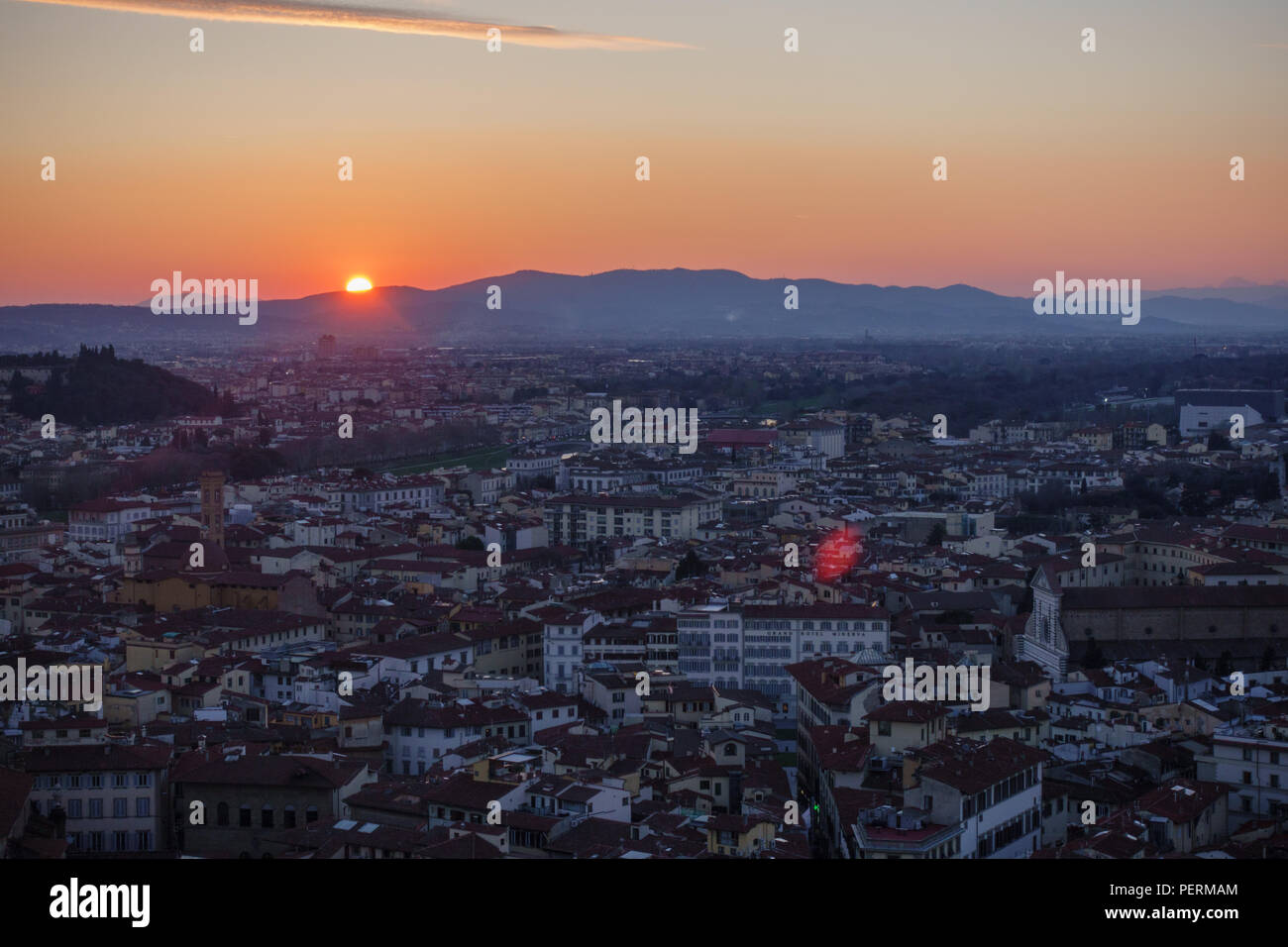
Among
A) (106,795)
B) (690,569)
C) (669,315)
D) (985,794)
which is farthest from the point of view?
(669,315)

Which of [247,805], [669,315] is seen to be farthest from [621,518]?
[669,315]

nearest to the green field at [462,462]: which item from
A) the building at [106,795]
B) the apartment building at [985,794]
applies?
the building at [106,795]

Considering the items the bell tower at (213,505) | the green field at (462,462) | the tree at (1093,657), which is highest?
the bell tower at (213,505)

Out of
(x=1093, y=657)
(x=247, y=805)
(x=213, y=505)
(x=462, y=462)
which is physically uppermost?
(x=213, y=505)

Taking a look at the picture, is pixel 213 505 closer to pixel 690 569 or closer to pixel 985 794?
pixel 690 569

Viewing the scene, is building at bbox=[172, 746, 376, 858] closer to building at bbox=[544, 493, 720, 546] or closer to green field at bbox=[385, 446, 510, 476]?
building at bbox=[544, 493, 720, 546]

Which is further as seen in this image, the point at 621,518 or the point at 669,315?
the point at 669,315

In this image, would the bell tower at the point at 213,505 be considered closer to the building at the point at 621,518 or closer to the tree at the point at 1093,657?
the building at the point at 621,518

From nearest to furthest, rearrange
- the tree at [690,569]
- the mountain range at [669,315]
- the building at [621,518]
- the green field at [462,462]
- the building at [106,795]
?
the building at [106,795], the tree at [690,569], the building at [621,518], the green field at [462,462], the mountain range at [669,315]

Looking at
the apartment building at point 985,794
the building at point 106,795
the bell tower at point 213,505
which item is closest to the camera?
the apartment building at point 985,794

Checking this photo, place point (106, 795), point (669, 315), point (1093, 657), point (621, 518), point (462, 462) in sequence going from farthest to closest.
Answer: point (669, 315) → point (462, 462) → point (621, 518) → point (1093, 657) → point (106, 795)

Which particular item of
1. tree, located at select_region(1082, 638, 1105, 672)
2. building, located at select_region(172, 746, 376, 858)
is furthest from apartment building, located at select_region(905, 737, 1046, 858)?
tree, located at select_region(1082, 638, 1105, 672)
